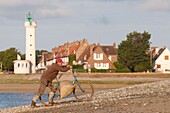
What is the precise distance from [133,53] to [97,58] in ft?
39.4

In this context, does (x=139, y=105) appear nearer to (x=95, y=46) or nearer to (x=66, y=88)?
(x=66, y=88)

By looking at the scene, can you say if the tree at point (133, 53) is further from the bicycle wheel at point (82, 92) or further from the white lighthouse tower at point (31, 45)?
the bicycle wheel at point (82, 92)

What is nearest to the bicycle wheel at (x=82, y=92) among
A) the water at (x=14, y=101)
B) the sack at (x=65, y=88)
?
the sack at (x=65, y=88)

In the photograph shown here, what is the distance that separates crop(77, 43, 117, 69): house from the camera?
302 ft

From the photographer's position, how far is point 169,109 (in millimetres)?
13305

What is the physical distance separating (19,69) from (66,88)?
219 feet

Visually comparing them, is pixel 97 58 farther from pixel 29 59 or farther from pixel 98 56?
pixel 29 59

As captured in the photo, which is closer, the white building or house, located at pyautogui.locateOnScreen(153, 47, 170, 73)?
the white building

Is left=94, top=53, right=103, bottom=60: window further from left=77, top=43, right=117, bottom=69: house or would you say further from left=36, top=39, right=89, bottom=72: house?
left=36, top=39, right=89, bottom=72: house

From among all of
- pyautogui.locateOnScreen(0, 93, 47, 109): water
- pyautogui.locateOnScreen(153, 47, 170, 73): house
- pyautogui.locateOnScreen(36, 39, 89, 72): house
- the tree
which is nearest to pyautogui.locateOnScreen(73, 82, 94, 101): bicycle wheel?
pyautogui.locateOnScreen(0, 93, 47, 109): water

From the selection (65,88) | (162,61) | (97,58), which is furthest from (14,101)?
(162,61)

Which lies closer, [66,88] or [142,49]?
[66,88]

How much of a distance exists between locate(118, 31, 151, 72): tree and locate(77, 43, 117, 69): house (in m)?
8.28

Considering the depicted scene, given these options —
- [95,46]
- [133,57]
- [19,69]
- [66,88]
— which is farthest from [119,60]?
[66,88]
